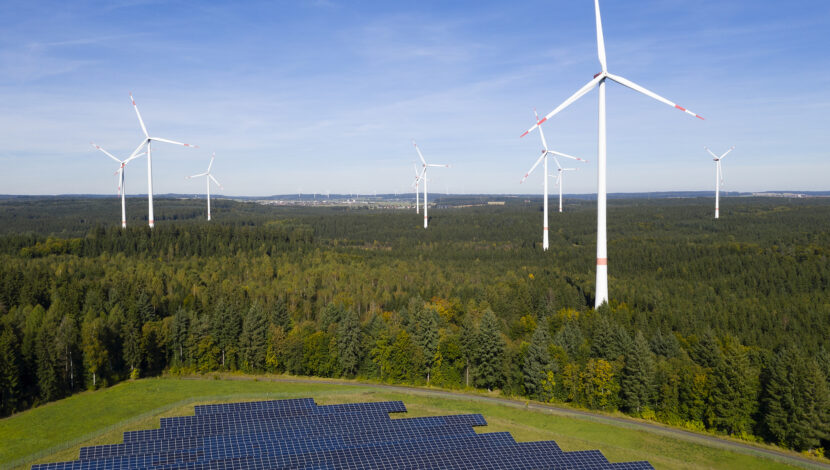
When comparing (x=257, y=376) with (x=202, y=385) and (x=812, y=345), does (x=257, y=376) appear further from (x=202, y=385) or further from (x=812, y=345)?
(x=812, y=345)

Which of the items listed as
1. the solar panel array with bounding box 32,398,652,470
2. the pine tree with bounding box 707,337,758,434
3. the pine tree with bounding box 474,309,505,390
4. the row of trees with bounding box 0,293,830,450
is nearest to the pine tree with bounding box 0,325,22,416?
the row of trees with bounding box 0,293,830,450

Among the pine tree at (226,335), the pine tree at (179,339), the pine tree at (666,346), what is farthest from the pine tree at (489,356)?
the pine tree at (179,339)

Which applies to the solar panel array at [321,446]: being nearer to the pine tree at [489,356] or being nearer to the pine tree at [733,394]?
the pine tree at [489,356]

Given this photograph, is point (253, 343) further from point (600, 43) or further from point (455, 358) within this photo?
point (600, 43)

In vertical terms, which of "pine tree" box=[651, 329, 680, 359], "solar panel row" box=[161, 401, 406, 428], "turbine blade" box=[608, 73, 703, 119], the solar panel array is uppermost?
"turbine blade" box=[608, 73, 703, 119]

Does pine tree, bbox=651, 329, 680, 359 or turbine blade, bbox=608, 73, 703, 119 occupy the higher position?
turbine blade, bbox=608, 73, 703, 119

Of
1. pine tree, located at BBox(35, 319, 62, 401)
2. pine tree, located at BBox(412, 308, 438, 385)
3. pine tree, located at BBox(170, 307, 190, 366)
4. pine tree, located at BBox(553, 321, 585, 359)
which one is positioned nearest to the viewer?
pine tree, located at BBox(35, 319, 62, 401)

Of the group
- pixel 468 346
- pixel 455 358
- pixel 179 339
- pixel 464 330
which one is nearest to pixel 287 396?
pixel 455 358

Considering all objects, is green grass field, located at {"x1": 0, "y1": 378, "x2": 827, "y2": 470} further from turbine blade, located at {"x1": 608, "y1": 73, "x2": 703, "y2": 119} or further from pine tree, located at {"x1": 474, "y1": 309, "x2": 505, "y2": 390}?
turbine blade, located at {"x1": 608, "y1": 73, "x2": 703, "y2": 119}
